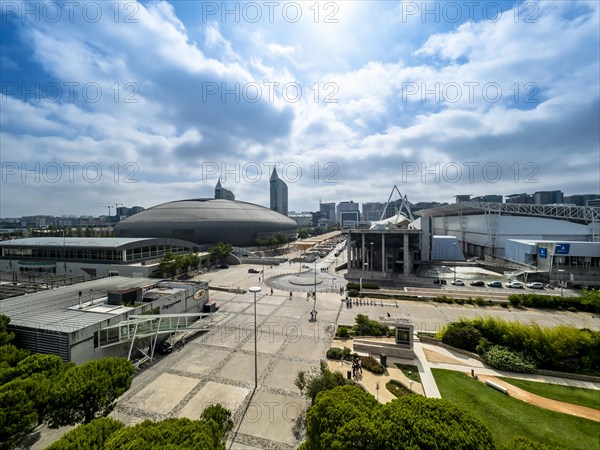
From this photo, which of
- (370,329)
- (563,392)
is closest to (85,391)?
(370,329)

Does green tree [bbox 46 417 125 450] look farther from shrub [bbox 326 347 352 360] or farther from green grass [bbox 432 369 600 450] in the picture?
green grass [bbox 432 369 600 450]

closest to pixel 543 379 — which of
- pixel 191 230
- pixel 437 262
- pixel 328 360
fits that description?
pixel 328 360

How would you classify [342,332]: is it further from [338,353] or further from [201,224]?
[201,224]

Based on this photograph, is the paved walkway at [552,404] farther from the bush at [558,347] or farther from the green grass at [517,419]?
the bush at [558,347]

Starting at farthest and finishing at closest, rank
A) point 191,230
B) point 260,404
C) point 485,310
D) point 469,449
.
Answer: point 191,230, point 485,310, point 260,404, point 469,449

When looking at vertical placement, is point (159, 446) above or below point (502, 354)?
above

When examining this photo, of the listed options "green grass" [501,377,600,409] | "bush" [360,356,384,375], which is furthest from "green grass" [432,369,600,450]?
"bush" [360,356,384,375]

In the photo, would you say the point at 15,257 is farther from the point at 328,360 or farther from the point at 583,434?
the point at 583,434

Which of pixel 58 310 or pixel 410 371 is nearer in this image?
pixel 410 371
